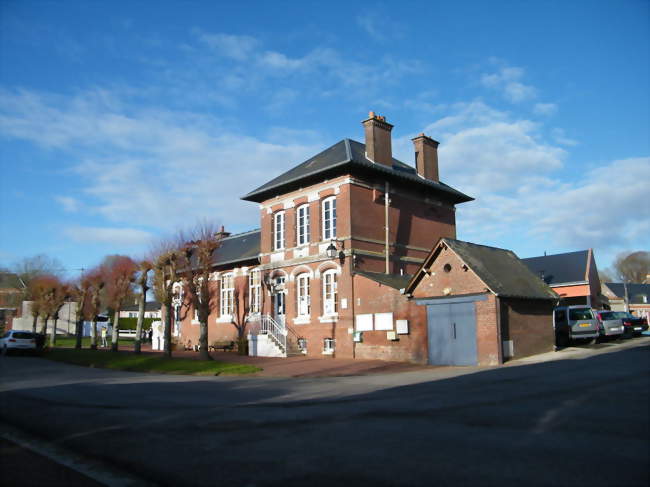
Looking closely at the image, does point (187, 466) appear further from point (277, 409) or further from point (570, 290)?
point (570, 290)

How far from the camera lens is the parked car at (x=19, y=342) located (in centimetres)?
3319

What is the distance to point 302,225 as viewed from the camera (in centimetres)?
2831

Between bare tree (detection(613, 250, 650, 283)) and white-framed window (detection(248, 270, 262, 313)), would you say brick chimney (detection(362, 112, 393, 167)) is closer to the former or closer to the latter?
white-framed window (detection(248, 270, 262, 313))

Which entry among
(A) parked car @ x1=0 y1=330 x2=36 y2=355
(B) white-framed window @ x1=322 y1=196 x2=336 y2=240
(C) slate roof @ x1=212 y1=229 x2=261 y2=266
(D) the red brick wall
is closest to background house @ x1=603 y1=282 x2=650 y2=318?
(D) the red brick wall

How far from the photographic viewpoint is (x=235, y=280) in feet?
109

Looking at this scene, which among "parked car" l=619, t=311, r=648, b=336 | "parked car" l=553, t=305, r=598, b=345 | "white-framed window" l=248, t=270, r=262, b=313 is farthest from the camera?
"white-framed window" l=248, t=270, r=262, b=313

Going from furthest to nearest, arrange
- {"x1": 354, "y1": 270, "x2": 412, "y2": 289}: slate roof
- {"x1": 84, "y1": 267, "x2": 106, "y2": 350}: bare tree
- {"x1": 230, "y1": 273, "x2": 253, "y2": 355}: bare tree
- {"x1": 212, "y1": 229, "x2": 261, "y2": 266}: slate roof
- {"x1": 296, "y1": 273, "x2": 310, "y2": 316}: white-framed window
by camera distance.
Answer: {"x1": 84, "y1": 267, "x2": 106, "y2": 350}: bare tree < {"x1": 212, "y1": 229, "x2": 261, "y2": 266}: slate roof < {"x1": 230, "y1": 273, "x2": 253, "y2": 355}: bare tree < {"x1": 296, "y1": 273, "x2": 310, "y2": 316}: white-framed window < {"x1": 354, "y1": 270, "x2": 412, "y2": 289}: slate roof

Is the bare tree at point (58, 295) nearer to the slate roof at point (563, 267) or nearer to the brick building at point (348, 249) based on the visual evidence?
the brick building at point (348, 249)

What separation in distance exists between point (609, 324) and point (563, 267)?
72.1 feet

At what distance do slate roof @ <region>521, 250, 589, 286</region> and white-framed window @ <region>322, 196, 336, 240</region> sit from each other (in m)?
24.2

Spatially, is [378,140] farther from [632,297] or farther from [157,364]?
[632,297]

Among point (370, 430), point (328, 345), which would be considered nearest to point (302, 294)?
point (328, 345)

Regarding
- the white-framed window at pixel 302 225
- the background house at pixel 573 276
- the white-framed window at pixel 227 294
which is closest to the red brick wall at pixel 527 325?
the white-framed window at pixel 302 225

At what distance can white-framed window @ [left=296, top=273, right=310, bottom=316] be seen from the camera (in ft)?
89.8
